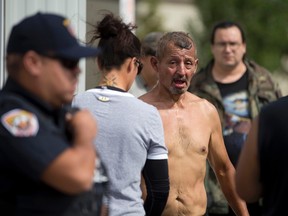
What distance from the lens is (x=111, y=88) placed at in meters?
4.84

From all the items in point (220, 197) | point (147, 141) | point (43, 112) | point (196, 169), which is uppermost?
point (43, 112)

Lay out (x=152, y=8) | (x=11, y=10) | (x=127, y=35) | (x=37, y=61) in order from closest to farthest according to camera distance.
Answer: (x=37, y=61) < (x=127, y=35) < (x=11, y=10) < (x=152, y=8)

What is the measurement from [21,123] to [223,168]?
2.71 metres

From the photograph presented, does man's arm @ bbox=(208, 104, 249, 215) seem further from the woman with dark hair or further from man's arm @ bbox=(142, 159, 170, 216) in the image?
the woman with dark hair

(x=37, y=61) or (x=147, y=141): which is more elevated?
(x=37, y=61)

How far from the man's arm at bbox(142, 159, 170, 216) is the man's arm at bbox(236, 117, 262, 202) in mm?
750

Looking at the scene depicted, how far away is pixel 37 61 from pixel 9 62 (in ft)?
0.44

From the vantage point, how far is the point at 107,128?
15.4 feet

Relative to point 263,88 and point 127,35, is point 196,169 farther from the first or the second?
point 263,88

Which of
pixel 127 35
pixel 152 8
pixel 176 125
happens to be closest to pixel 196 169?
pixel 176 125

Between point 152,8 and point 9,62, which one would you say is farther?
point 152,8

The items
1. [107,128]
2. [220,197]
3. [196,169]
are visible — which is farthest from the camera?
[220,197]

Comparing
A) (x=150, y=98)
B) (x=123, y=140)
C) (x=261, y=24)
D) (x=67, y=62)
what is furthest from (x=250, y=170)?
(x=261, y=24)

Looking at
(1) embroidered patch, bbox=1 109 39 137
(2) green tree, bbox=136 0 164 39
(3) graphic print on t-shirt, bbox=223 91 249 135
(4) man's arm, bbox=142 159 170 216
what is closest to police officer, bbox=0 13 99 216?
(1) embroidered patch, bbox=1 109 39 137
